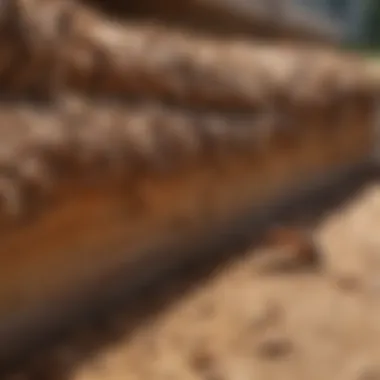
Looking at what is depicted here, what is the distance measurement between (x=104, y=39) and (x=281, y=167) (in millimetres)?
664

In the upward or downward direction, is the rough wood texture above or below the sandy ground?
above

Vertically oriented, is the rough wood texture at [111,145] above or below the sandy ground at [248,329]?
above

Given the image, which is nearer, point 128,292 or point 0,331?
point 0,331

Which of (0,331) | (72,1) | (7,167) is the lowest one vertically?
(0,331)

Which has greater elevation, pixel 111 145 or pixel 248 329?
pixel 111 145

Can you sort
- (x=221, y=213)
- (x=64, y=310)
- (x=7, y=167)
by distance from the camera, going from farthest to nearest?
(x=221, y=213), (x=64, y=310), (x=7, y=167)

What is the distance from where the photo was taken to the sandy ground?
0.68 meters

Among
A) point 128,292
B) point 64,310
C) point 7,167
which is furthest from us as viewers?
point 128,292

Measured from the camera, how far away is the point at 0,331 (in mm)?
660

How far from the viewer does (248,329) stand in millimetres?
791

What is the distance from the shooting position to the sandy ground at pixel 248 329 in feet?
2.23

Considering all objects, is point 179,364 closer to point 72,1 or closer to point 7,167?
point 7,167

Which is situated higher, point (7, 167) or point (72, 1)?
point (72, 1)

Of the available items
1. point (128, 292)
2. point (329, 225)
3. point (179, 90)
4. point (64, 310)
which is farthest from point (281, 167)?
point (64, 310)
